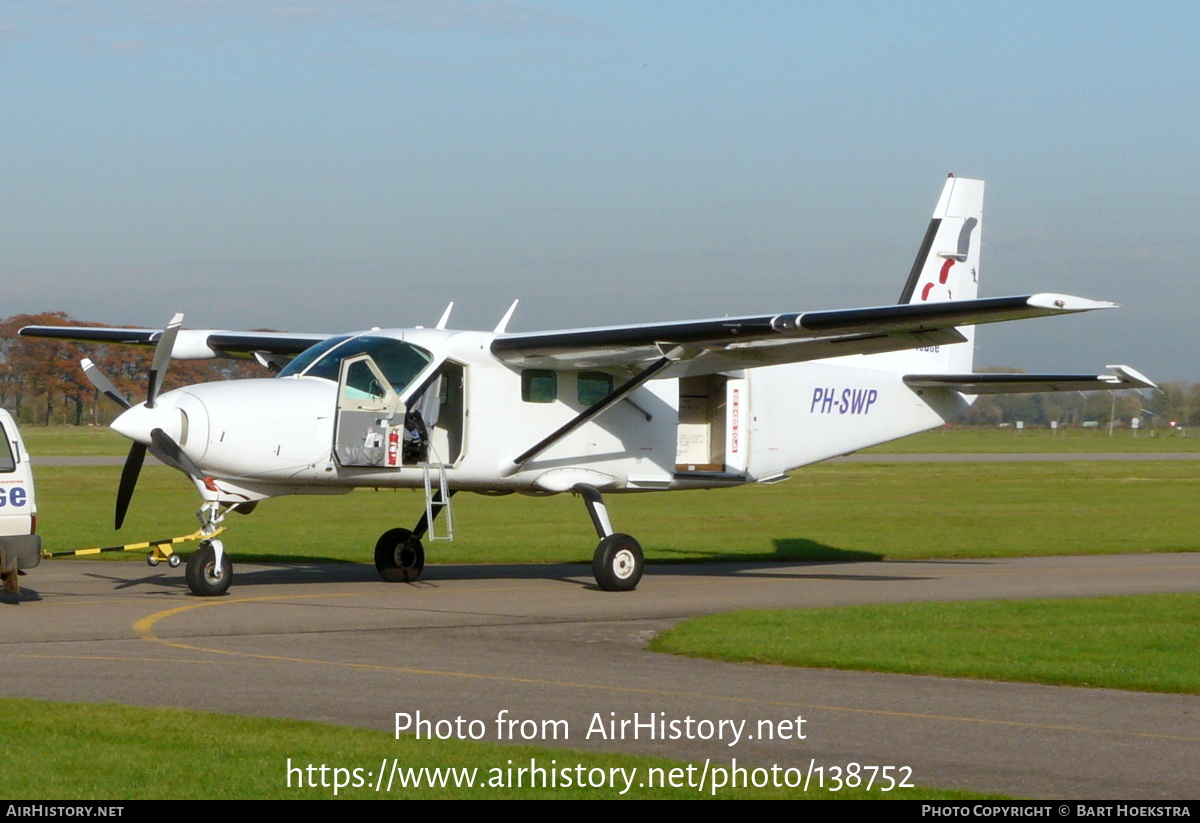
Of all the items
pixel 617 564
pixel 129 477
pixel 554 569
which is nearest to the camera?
pixel 129 477

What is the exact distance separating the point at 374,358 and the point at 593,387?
3.17m

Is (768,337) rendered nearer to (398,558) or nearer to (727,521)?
(398,558)

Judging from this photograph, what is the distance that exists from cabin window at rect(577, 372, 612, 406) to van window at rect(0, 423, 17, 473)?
699 centimetres

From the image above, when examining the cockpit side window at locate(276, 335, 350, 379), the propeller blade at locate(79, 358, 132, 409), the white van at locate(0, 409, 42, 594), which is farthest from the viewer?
the cockpit side window at locate(276, 335, 350, 379)

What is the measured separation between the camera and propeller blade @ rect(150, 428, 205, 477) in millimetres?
15195

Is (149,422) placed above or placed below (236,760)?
above

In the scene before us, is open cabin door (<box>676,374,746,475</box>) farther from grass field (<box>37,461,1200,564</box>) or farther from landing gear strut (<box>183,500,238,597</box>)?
landing gear strut (<box>183,500,238,597</box>)

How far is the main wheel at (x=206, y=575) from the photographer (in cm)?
1594

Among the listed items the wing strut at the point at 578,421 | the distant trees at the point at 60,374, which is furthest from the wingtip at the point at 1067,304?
the distant trees at the point at 60,374

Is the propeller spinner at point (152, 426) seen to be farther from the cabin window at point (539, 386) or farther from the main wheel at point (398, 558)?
the cabin window at point (539, 386)

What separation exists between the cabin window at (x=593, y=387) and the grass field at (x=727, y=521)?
15.4ft

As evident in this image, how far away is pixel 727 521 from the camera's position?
1232 inches

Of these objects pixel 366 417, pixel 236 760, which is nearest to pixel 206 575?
pixel 366 417

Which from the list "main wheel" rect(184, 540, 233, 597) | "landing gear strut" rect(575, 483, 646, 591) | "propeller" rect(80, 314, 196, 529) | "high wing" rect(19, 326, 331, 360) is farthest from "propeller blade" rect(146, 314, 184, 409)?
"landing gear strut" rect(575, 483, 646, 591)
